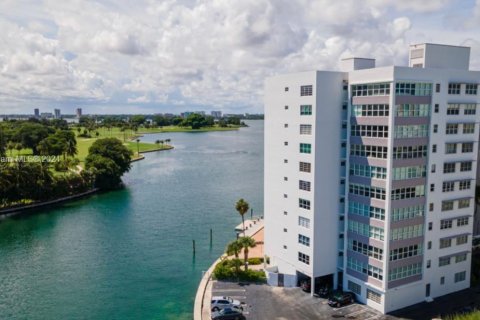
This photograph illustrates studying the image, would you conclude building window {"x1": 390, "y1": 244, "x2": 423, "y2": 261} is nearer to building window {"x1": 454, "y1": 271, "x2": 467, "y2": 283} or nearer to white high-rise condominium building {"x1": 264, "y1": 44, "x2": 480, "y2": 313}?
white high-rise condominium building {"x1": 264, "y1": 44, "x2": 480, "y2": 313}

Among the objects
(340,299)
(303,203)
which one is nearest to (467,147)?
(303,203)

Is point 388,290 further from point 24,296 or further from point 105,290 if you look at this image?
point 24,296

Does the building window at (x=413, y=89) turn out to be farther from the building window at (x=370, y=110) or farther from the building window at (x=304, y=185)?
the building window at (x=304, y=185)

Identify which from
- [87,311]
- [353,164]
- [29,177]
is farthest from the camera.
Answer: [29,177]

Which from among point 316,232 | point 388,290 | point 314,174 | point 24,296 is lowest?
point 24,296

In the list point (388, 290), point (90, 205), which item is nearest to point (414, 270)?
point (388, 290)

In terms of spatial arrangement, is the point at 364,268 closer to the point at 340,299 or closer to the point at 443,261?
the point at 340,299

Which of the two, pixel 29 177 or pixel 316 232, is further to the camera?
pixel 29 177

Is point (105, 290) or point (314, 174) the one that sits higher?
point (314, 174)
